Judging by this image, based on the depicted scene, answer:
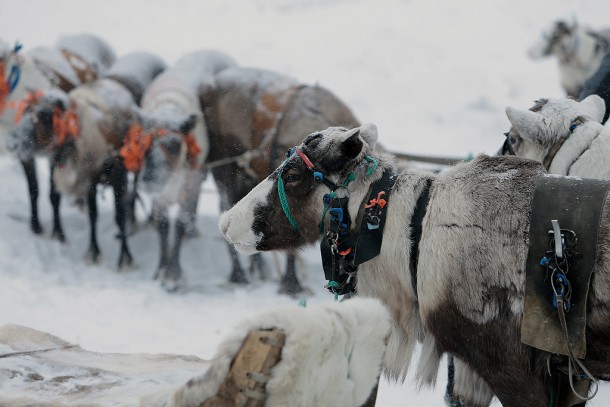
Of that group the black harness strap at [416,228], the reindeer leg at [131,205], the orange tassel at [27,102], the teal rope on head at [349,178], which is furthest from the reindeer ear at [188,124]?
the black harness strap at [416,228]

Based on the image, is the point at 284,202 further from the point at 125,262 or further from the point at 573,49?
the point at 573,49

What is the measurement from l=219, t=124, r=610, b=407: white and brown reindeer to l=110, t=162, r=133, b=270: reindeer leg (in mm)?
4940

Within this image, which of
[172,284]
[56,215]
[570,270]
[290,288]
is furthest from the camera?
[56,215]

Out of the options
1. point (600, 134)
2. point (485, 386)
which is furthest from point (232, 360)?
point (600, 134)

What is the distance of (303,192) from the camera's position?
2.90 meters

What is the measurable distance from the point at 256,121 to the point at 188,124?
724 mm

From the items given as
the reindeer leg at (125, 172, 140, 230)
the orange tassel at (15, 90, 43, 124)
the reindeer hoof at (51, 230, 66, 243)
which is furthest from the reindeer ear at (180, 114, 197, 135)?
the reindeer hoof at (51, 230, 66, 243)

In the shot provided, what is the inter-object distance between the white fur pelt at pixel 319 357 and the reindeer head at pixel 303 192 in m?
0.84

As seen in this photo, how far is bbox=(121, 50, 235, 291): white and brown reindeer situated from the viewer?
287 inches

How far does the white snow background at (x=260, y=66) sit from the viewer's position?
5844mm

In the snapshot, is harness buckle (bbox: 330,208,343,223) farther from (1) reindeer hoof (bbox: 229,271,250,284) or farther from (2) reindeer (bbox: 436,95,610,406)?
(1) reindeer hoof (bbox: 229,271,250,284)

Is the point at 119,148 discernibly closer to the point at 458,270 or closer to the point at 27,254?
the point at 27,254

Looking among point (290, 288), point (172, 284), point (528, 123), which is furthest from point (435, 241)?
point (172, 284)

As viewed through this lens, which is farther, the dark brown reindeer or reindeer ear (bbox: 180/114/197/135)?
reindeer ear (bbox: 180/114/197/135)
